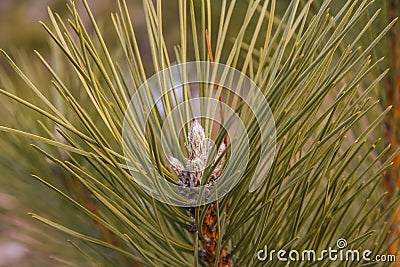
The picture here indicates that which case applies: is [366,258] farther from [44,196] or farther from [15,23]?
[15,23]

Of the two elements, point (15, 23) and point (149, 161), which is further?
point (15, 23)

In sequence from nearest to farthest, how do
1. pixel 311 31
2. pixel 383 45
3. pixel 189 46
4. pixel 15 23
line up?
pixel 311 31 < pixel 383 45 < pixel 189 46 < pixel 15 23

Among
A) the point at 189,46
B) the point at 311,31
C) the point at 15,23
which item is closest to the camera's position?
the point at 311,31

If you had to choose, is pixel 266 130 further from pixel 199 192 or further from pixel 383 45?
pixel 383 45

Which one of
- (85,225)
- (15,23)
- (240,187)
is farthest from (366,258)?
(15,23)

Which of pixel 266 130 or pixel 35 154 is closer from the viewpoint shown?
pixel 266 130

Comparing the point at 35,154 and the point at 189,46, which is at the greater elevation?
the point at 189,46

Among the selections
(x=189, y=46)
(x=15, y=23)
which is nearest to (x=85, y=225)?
(x=189, y=46)

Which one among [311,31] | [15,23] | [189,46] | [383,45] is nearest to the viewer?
[311,31]

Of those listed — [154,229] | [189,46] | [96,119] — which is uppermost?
[189,46]
